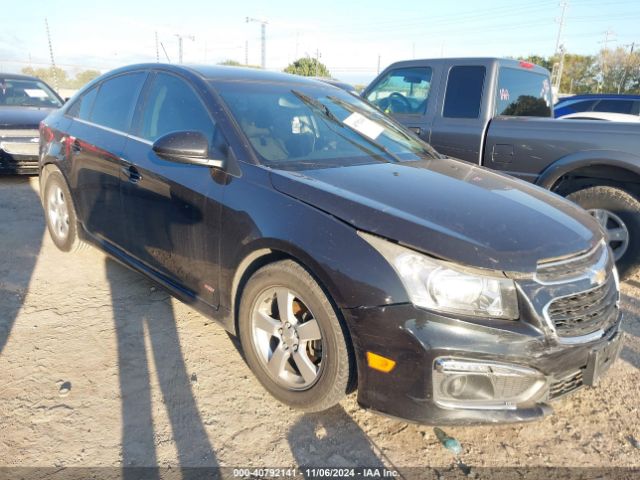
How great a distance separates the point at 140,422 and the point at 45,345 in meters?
1.09

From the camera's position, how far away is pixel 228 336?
10.5ft


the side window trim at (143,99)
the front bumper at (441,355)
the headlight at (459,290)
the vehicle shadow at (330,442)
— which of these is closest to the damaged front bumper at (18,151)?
the side window trim at (143,99)

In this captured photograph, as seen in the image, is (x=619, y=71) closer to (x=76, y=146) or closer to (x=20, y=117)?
(x=20, y=117)

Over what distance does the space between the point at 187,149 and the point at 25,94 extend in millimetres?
7726

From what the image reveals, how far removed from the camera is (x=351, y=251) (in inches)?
82.0

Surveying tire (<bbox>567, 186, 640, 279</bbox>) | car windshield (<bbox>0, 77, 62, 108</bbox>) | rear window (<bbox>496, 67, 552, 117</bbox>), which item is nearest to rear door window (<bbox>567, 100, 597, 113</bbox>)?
rear window (<bbox>496, 67, 552, 117</bbox>)

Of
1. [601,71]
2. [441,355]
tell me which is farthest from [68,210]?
[601,71]

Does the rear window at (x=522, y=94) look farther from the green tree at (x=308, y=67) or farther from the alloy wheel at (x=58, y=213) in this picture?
the green tree at (x=308, y=67)

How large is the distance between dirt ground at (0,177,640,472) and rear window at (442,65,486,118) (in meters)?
2.49

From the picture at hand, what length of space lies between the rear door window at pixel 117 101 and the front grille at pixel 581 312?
2.96 meters

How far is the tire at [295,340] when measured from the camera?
2188 millimetres

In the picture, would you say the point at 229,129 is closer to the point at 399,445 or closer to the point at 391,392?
the point at 391,392

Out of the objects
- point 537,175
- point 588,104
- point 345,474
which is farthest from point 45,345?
point 588,104

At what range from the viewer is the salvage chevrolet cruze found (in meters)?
1.98
